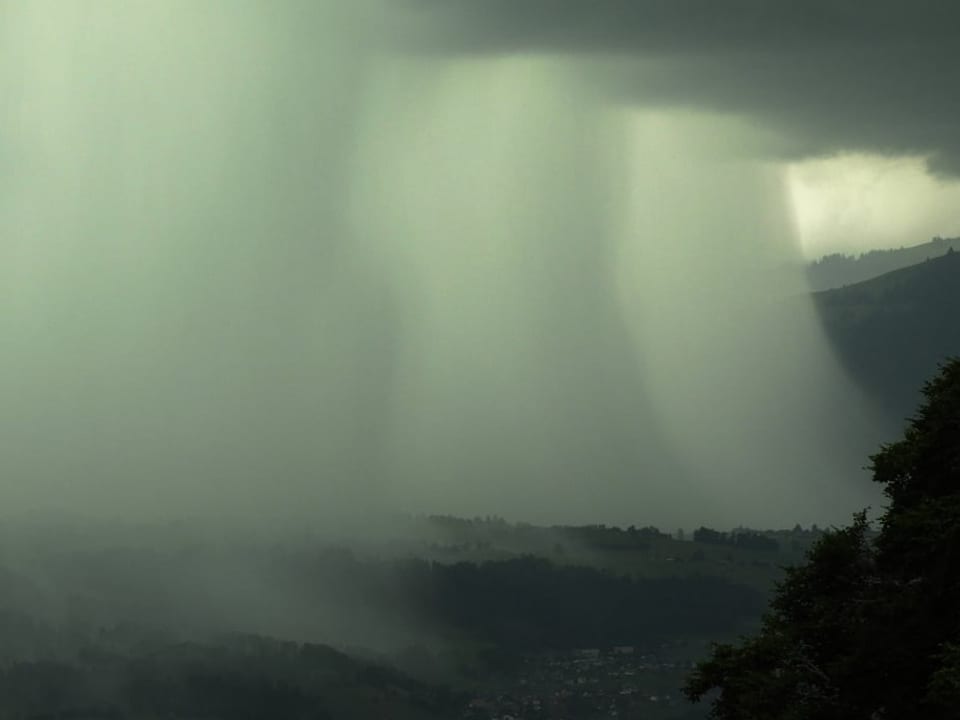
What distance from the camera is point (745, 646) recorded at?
116812mm

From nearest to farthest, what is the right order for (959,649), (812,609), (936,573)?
(959,649)
(936,573)
(812,609)

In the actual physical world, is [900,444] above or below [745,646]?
above

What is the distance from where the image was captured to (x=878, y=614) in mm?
105125

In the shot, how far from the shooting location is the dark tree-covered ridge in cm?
10088

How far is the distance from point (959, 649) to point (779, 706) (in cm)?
2379

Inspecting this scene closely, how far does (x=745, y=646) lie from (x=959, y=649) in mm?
29061

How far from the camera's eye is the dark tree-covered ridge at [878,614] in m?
101

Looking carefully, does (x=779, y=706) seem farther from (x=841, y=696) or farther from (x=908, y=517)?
(x=908, y=517)

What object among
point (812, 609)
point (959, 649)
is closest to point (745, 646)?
point (812, 609)

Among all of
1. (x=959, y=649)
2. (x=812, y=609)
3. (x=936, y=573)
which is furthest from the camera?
(x=812, y=609)

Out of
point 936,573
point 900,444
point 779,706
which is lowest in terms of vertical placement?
point 779,706

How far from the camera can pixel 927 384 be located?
383ft

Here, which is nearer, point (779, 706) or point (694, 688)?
point (779, 706)

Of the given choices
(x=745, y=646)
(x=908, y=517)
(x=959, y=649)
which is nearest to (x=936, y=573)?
(x=908, y=517)
